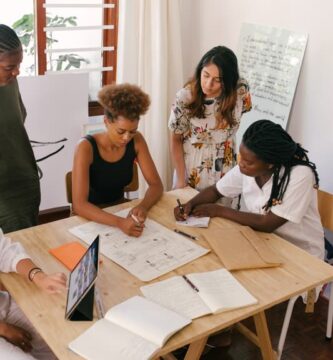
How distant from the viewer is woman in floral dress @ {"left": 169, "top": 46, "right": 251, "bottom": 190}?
93.6 inches

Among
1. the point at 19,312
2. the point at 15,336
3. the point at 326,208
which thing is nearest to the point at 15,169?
the point at 19,312

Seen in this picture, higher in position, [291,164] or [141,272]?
[291,164]

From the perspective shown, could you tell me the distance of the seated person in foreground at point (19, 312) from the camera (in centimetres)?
153

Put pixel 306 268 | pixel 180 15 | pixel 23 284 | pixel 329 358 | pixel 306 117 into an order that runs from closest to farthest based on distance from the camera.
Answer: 1. pixel 23 284
2. pixel 306 268
3. pixel 329 358
4. pixel 306 117
5. pixel 180 15

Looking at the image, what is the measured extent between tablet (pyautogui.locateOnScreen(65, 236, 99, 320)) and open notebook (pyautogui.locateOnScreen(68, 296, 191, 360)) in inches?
2.7

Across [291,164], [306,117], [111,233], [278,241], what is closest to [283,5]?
[306,117]

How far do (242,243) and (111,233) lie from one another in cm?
50

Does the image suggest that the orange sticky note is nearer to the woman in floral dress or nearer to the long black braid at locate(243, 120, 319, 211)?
the long black braid at locate(243, 120, 319, 211)

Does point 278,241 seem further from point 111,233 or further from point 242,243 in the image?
point 111,233

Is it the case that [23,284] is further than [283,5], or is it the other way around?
[283,5]

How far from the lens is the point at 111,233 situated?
1893 mm

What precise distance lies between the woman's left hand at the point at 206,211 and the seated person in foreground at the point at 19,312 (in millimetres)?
735

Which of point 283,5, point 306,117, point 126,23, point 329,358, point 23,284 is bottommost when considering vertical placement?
point 329,358

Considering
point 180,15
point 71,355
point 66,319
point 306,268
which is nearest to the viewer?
point 71,355
